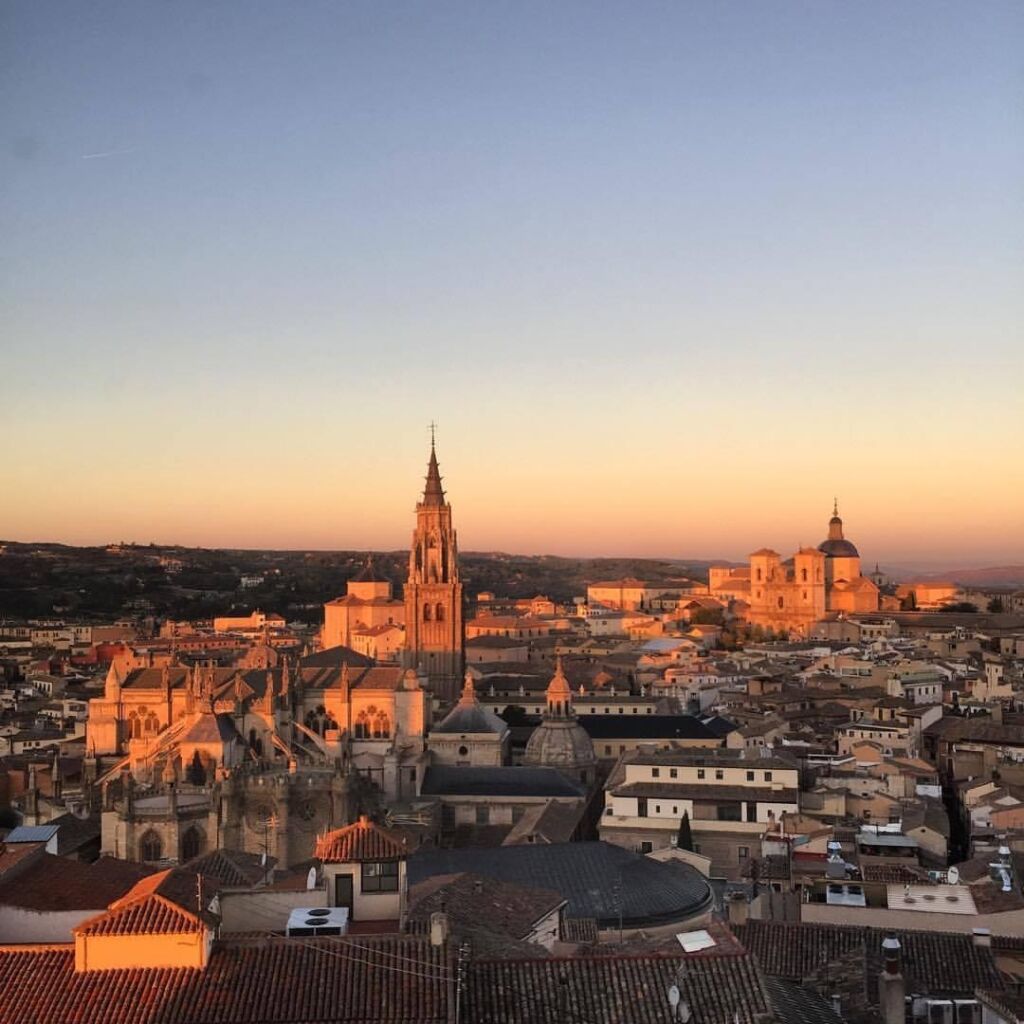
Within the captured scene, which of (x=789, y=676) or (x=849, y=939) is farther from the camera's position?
(x=789, y=676)

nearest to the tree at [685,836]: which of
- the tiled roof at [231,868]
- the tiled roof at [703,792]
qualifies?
the tiled roof at [703,792]

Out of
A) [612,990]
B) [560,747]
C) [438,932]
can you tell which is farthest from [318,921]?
[560,747]

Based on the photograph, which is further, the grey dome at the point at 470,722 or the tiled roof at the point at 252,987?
the grey dome at the point at 470,722

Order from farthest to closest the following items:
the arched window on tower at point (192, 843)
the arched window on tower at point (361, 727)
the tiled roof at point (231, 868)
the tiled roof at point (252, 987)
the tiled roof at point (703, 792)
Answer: the arched window on tower at point (361, 727), the tiled roof at point (703, 792), the arched window on tower at point (192, 843), the tiled roof at point (231, 868), the tiled roof at point (252, 987)

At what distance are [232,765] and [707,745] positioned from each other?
1743 cm

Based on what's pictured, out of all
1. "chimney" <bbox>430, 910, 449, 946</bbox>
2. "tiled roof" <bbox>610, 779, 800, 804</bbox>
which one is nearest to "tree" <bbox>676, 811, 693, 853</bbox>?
"tiled roof" <bbox>610, 779, 800, 804</bbox>

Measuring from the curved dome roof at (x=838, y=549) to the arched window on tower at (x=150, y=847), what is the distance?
310ft

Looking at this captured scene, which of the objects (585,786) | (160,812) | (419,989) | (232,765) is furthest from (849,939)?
(585,786)

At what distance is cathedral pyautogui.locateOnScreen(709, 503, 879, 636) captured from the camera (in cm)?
10912

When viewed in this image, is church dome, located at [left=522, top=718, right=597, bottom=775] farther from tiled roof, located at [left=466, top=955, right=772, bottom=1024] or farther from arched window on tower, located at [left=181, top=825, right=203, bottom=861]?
tiled roof, located at [left=466, top=955, right=772, bottom=1024]

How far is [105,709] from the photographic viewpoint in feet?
146

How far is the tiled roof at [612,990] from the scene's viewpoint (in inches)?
463

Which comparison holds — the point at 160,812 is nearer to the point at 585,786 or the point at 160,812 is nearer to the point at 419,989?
the point at 585,786

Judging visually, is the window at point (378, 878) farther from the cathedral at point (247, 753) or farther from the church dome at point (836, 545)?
Result: the church dome at point (836, 545)
